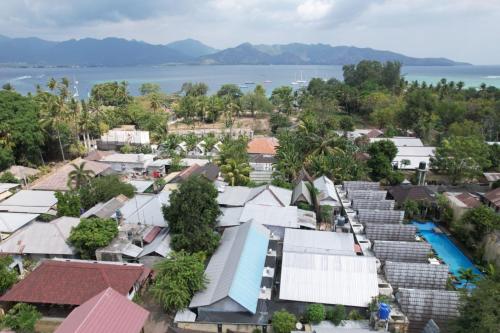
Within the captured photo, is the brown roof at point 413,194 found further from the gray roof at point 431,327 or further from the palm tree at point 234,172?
the gray roof at point 431,327

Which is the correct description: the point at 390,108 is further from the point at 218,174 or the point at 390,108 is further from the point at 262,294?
the point at 262,294

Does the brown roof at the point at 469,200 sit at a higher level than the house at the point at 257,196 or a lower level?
higher

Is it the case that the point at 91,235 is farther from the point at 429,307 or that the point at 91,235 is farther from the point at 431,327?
the point at 429,307

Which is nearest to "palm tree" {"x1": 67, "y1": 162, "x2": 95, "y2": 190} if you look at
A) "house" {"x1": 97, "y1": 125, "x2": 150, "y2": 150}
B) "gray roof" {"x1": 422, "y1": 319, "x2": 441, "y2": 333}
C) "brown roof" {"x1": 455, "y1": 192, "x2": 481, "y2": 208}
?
"house" {"x1": 97, "y1": 125, "x2": 150, "y2": 150}

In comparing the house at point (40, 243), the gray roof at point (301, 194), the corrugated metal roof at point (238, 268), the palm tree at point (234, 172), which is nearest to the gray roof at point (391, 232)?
the gray roof at point (301, 194)

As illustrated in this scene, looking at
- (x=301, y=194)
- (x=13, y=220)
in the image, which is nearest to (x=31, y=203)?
(x=13, y=220)

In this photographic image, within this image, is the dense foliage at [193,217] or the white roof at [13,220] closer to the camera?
the dense foliage at [193,217]

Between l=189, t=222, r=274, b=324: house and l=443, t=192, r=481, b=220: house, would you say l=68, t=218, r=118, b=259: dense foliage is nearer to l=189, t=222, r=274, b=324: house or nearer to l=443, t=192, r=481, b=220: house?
l=189, t=222, r=274, b=324: house
